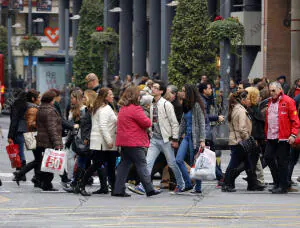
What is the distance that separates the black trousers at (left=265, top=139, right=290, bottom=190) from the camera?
17406mm

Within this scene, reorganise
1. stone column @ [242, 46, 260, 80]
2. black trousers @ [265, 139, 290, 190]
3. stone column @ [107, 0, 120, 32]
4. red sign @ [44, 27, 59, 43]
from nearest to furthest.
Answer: black trousers @ [265, 139, 290, 190]
stone column @ [242, 46, 260, 80]
stone column @ [107, 0, 120, 32]
red sign @ [44, 27, 59, 43]

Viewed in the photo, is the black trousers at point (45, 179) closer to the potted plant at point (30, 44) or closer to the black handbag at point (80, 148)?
the black handbag at point (80, 148)

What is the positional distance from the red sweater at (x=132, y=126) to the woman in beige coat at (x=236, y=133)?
1.70 metres

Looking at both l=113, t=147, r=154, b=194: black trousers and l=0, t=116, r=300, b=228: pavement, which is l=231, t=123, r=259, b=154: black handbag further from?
l=113, t=147, r=154, b=194: black trousers

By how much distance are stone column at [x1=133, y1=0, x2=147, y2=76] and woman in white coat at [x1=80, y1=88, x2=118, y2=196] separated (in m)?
42.2

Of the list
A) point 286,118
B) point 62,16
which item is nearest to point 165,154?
point 286,118

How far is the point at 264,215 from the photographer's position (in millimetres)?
14195

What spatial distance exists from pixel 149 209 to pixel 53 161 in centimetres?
277

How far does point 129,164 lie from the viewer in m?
16.9

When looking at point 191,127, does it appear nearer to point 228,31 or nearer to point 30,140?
point 30,140

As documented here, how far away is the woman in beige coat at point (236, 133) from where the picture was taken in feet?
57.6

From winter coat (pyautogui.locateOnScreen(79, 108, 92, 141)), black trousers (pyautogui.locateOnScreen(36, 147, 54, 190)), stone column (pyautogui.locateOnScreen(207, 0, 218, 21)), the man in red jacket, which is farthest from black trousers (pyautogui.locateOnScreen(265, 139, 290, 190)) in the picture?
stone column (pyautogui.locateOnScreen(207, 0, 218, 21))

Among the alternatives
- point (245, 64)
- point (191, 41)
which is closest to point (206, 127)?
point (191, 41)

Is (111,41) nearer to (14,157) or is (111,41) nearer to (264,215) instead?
(14,157)
